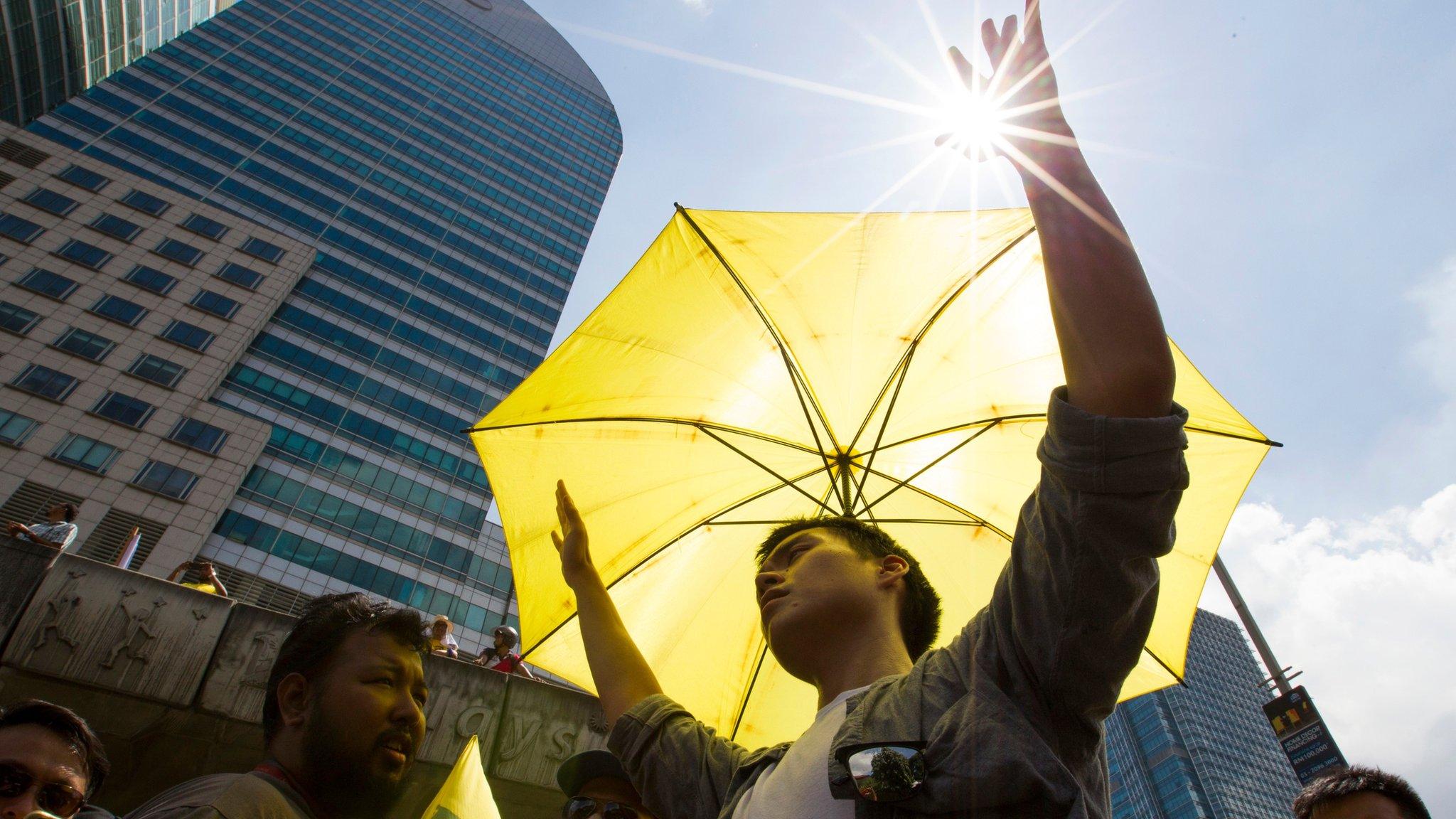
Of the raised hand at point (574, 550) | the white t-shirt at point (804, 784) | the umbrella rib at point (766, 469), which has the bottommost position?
the white t-shirt at point (804, 784)

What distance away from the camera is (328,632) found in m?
2.43

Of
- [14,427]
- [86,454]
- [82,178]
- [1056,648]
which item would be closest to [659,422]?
[1056,648]

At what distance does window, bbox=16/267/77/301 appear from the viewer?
33000mm

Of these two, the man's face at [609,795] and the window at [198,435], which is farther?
the window at [198,435]

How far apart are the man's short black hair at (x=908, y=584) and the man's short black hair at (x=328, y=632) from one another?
1.40 metres

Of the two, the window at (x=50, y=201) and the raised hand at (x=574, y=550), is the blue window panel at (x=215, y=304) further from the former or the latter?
the raised hand at (x=574, y=550)

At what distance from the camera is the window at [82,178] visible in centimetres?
3747

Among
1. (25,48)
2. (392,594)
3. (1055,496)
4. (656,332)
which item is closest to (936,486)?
(656,332)

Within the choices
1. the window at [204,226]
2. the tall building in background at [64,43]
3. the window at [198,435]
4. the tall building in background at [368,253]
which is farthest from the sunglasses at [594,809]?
the tall building in background at [64,43]

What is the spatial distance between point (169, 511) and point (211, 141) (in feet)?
107

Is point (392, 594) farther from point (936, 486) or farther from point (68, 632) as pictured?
point (936, 486)

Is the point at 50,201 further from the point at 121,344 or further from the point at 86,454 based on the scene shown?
the point at 86,454

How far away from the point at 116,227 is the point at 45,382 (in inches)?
435

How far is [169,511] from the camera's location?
30.8 m
